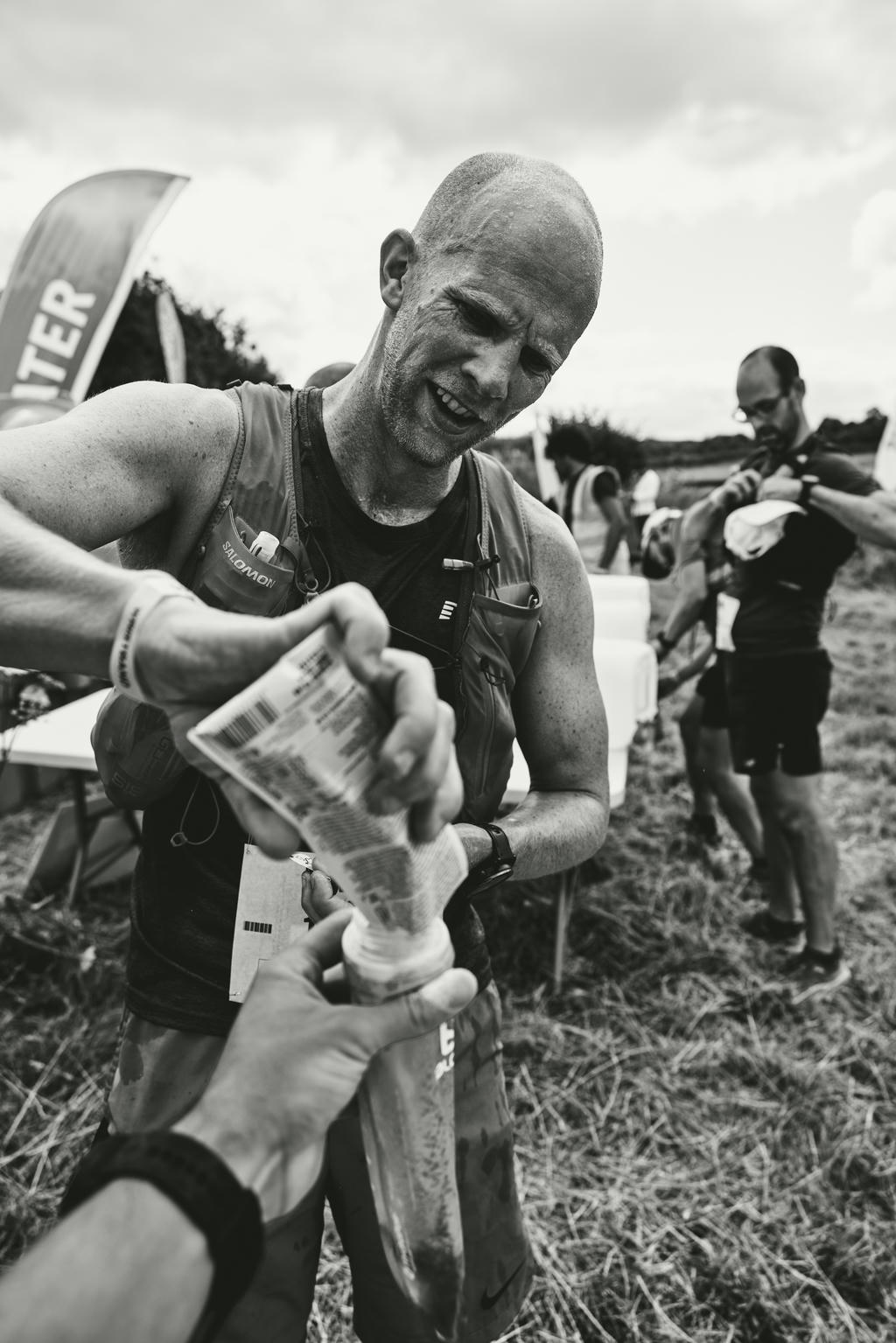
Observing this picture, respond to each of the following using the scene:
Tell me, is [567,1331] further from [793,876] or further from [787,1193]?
[793,876]

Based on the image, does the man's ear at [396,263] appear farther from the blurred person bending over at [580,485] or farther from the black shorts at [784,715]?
the blurred person bending over at [580,485]

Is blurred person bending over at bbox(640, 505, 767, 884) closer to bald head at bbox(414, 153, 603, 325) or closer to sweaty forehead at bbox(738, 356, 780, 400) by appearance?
sweaty forehead at bbox(738, 356, 780, 400)

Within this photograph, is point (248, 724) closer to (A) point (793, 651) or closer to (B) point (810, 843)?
(A) point (793, 651)

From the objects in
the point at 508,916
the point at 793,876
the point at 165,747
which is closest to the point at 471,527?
the point at 165,747

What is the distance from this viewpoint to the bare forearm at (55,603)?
3.16ft

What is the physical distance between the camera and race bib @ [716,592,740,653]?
14.0 feet

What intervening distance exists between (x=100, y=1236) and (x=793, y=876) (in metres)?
4.34

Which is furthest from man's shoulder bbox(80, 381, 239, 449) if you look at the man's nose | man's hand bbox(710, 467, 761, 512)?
man's hand bbox(710, 467, 761, 512)

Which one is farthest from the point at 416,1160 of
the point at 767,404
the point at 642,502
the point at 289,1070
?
the point at 642,502

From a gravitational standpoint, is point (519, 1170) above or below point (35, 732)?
below

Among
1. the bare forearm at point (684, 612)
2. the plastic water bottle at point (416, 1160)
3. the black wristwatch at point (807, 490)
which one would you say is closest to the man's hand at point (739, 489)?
the black wristwatch at point (807, 490)

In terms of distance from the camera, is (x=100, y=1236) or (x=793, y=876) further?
(x=793, y=876)

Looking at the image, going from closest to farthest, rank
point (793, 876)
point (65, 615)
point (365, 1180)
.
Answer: point (65, 615)
point (365, 1180)
point (793, 876)

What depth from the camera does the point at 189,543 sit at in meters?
1.51
